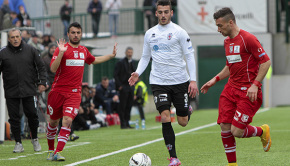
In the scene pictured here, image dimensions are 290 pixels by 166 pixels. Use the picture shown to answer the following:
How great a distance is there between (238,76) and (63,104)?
307cm

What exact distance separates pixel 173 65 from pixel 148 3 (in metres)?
Result: 19.2

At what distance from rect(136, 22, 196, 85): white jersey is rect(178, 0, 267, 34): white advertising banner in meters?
20.2

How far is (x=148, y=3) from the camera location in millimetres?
27484

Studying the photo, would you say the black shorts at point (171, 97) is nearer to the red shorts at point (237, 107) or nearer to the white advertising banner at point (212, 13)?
the red shorts at point (237, 107)

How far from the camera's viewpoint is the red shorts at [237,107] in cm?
762

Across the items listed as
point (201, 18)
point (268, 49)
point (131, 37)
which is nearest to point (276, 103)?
point (268, 49)

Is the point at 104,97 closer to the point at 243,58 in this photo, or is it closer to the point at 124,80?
the point at 124,80

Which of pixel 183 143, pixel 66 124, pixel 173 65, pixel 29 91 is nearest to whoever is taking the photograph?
pixel 173 65

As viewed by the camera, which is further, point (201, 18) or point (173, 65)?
point (201, 18)

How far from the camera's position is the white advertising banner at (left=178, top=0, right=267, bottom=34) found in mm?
28578

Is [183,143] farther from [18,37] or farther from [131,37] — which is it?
[131,37]

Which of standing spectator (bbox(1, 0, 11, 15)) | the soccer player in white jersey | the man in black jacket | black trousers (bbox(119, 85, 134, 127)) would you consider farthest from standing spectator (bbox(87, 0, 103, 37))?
the soccer player in white jersey

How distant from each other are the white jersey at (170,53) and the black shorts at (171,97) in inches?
2.9

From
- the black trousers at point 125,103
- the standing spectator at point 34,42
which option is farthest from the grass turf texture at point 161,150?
the standing spectator at point 34,42
